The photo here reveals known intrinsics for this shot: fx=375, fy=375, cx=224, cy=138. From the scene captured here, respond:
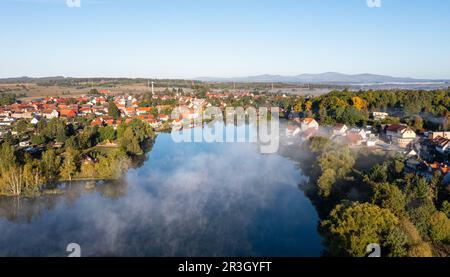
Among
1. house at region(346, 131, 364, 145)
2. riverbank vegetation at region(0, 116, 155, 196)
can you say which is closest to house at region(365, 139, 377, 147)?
house at region(346, 131, 364, 145)

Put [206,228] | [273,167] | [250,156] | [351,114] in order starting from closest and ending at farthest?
[206,228] → [273,167] → [250,156] → [351,114]

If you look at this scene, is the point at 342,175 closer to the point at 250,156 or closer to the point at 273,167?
the point at 273,167

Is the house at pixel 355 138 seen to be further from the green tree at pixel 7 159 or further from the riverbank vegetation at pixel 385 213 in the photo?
the green tree at pixel 7 159

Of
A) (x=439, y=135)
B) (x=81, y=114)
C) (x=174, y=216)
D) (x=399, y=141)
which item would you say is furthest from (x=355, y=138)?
(x=81, y=114)

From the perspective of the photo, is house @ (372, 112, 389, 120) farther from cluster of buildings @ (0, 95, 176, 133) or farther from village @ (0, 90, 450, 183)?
cluster of buildings @ (0, 95, 176, 133)

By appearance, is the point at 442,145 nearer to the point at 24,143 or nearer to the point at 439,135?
the point at 439,135
